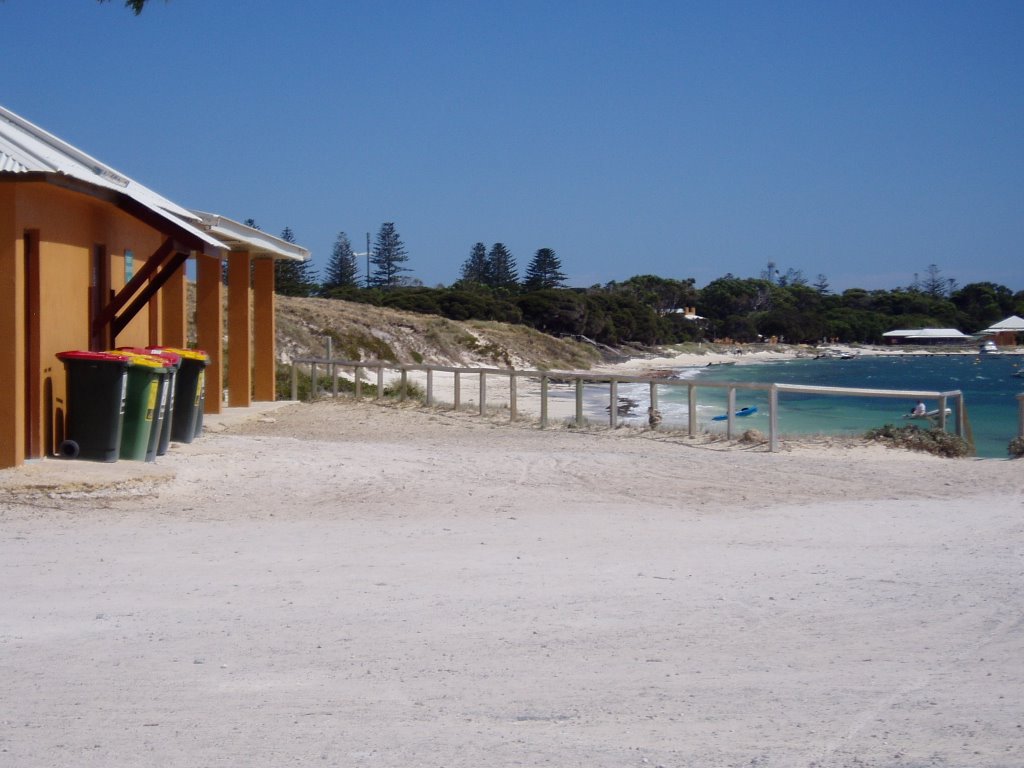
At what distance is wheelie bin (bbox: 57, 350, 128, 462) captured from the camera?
10.8m

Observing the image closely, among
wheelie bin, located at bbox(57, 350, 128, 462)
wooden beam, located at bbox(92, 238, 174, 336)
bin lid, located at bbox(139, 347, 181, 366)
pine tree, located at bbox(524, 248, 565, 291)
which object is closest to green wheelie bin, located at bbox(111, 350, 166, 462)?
wheelie bin, located at bbox(57, 350, 128, 462)

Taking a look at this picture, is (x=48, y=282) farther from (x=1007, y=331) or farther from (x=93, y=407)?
(x=1007, y=331)

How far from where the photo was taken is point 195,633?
5875 mm

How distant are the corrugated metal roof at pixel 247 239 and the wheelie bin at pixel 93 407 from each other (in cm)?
617

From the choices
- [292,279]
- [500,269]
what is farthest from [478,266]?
[292,279]

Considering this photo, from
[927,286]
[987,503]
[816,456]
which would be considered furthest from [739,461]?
[927,286]

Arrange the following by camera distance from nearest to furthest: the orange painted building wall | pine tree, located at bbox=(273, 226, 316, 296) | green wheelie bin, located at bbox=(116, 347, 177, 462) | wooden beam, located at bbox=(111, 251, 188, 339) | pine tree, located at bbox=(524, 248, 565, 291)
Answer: the orange painted building wall → green wheelie bin, located at bbox=(116, 347, 177, 462) → wooden beam, located at bbox=(111, 251, 188, 339) → pine tree, located at bbox=(273, 226, 316, 296) → pine tree, located at bbox=(524, 248, 565, 291)

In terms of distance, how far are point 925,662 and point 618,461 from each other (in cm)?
788

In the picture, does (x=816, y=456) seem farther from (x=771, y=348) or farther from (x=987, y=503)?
(x=771, y=348)

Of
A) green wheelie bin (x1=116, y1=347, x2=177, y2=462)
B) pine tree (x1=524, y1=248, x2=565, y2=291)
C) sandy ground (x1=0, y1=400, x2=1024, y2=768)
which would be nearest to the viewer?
sandy ground (x1=0, y1=400, x2=1024, y2=768)

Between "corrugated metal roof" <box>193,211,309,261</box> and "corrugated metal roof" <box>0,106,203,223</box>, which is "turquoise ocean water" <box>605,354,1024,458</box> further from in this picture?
"corrugated metal roof" <box>0,106,203,223</box>

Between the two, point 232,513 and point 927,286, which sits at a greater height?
point 927,286

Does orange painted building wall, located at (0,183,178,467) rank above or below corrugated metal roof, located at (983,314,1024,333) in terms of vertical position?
below

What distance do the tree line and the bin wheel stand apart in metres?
57.6
